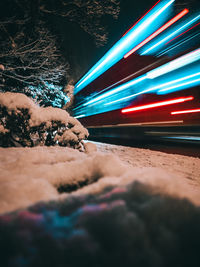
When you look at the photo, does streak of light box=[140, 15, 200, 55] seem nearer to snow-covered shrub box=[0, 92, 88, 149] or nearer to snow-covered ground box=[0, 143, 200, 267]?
snow-covered shrub box=[0, 92, 88, 149]

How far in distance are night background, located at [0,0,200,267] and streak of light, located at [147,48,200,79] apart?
47mm

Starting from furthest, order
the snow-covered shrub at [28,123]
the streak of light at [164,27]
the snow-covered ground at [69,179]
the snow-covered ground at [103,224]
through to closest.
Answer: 1. the streak of light at [164,27]
2. the snow-covered shrub at [28,123]
3. the snow-covered ground at [69,179]
4. the snow-covered ground at [103,224]

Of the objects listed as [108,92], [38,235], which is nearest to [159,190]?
[38,235]

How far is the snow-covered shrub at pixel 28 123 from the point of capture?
2779mm

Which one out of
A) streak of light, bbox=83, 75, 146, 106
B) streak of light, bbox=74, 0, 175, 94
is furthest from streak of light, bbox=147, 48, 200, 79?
streak of light, bbox=74, 0, 175, 94

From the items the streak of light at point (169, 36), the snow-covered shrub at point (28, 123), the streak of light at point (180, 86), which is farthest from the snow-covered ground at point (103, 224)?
the streak of light at point (169, 36)

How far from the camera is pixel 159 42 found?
6645 mm

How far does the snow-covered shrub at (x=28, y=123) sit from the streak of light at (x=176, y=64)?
20.0ft

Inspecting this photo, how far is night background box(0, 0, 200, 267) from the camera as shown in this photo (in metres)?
0.64

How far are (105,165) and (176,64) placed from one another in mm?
7289

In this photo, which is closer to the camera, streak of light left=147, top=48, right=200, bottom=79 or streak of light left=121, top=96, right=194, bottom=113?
streak of light left=147, top=48, right=200, bottom=79

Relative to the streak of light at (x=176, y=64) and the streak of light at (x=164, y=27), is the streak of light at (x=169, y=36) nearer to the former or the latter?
the streak of light at (x=164, y=27)

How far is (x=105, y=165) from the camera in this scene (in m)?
1.41

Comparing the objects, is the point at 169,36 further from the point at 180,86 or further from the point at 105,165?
the point at 105,165
